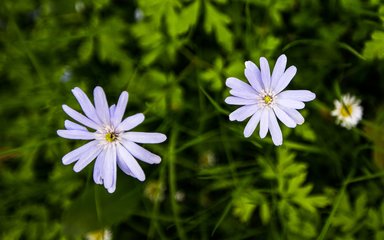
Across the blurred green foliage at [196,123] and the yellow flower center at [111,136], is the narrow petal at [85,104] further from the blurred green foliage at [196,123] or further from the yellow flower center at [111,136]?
the blurred green foliage at [196,123]

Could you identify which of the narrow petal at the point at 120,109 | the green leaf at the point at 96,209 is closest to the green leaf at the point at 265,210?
the green leaf at the point at 96,209

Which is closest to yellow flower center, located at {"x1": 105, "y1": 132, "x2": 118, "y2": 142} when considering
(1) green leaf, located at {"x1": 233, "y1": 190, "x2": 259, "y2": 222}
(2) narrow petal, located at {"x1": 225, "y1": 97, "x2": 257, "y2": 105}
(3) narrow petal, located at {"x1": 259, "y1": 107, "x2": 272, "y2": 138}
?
(2) narrow petal, located at {"x1": 225, "y1": 97, "x2": 257, "y2": 105}

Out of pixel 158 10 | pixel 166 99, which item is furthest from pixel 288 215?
pixel 158 10

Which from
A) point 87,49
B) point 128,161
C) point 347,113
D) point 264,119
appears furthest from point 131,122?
point 347,113

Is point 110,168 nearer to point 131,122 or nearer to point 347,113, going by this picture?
point 131,122

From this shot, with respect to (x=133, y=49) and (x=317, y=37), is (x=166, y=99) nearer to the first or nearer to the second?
(x=133, y=49)
